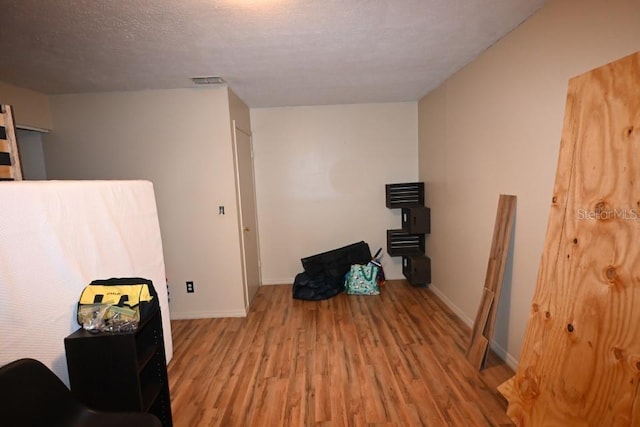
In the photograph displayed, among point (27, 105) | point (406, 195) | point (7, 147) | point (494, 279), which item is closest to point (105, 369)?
point (7, 147)

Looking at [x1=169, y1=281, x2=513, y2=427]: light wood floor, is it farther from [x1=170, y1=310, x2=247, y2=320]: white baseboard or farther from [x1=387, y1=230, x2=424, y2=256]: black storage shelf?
[x1=387, y1=230, x2=424, y2=256]: black storage shelf

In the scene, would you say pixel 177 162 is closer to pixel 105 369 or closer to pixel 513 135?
pixel 105 369

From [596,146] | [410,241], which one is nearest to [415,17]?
[596,146]

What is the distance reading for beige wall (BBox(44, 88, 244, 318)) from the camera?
10.1ft

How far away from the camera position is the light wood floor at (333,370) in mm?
1854

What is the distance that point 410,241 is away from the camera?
4090mm

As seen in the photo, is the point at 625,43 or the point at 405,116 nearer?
the point at 625,43

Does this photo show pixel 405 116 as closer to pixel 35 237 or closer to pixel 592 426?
pixel 592 426

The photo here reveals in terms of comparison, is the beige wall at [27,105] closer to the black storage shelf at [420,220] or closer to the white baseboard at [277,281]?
the white baseboard at [277,281]

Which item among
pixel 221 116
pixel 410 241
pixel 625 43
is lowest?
pixel 410 241

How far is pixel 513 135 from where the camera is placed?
2.11 meters

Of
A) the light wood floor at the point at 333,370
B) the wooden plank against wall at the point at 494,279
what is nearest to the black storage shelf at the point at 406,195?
the light wood floor at the point at 333,370

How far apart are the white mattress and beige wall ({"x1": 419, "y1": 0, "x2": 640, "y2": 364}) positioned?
8.26ft

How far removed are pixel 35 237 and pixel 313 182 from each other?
10.5 feet
